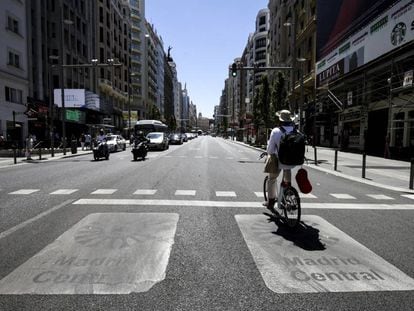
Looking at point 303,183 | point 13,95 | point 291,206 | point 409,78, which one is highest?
point 13,95

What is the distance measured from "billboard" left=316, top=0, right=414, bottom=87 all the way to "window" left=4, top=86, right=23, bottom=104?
2771 centimetres

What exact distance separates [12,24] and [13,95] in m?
6.67

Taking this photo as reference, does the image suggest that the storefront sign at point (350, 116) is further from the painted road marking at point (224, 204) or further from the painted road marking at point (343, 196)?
the painted road marking at point (224, 204)

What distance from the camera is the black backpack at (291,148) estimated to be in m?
5.73

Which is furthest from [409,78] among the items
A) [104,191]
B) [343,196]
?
[104,191]

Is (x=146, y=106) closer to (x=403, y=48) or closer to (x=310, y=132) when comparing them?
(x=310, y=132)

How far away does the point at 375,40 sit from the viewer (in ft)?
67.4

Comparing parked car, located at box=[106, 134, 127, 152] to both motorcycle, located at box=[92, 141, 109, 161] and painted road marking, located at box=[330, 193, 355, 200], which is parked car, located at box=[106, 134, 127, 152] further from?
painted road marking, located at box=[330, 193, 355, 200]

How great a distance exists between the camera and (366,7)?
24.4m

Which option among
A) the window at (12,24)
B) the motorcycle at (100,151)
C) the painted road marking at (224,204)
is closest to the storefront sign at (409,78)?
the painted road marking at (224,204)

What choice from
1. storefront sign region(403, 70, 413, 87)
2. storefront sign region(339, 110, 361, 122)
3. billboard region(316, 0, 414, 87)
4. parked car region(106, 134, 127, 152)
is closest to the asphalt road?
storefront sign region(403, 70, 413, 87)

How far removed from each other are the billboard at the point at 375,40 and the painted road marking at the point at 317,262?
15353mm

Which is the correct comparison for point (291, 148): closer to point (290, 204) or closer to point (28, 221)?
point (290, 204)

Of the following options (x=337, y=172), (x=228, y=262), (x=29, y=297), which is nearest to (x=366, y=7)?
(x=337, y=172)
